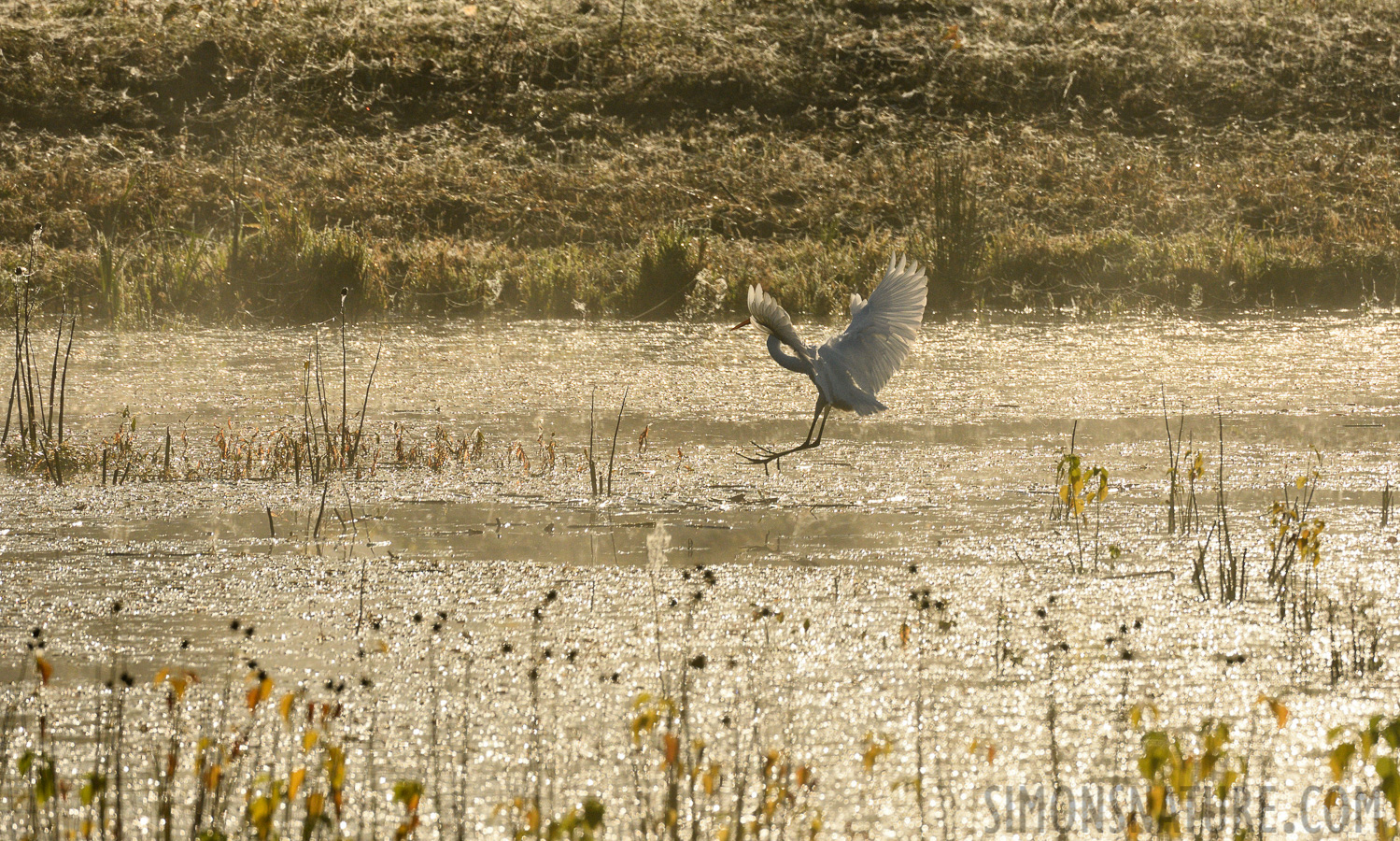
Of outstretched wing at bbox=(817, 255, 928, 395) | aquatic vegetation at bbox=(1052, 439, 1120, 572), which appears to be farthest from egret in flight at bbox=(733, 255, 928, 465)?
aquatic vegetation at bbox=(1052, 439, 1120, 572)

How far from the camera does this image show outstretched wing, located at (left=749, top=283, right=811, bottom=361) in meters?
5.48

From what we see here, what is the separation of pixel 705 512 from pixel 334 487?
128 centimetres

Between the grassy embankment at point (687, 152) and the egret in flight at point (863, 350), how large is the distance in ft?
16.5

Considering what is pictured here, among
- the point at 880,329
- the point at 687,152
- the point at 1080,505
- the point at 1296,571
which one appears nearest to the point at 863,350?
the point at 880,329

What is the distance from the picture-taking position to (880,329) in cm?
599

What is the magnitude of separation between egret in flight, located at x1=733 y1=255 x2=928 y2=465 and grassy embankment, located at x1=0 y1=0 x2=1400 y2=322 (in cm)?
502

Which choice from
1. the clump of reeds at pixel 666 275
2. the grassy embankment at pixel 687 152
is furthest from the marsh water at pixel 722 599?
the grassy embankment at pixel 687 152

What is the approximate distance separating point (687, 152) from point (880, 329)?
451 inches

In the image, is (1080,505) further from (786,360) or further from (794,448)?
(794,448)

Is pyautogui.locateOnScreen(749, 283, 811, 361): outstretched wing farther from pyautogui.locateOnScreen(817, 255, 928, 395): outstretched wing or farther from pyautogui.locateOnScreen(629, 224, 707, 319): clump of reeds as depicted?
pyautogui.locateOnScreen(629, 224, 707, 319): clump of reeds

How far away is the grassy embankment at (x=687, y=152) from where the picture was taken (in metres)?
11.6

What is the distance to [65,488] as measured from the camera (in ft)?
17.1

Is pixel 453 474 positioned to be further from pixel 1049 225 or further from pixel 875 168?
pixel 875 168

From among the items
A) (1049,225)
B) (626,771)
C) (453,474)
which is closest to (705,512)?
(453,474)
